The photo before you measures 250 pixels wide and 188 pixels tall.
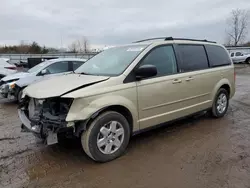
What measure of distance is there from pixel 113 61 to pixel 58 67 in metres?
4.64

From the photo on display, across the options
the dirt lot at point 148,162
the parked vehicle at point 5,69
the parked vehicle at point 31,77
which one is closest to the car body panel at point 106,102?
the dirt lot at point 148,162

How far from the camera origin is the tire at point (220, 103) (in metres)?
5.42

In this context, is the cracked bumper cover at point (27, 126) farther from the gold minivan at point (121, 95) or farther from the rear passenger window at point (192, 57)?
the rear passenger window at point (192, 57)

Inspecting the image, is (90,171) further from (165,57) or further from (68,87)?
(165,57)

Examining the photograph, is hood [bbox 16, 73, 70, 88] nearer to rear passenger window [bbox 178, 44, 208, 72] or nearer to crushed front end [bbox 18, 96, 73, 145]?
crushed front end [bbox 18, 96, 73, 145]

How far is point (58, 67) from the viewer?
324 inches

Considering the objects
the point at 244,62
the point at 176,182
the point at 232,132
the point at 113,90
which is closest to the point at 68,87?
the point at 113,90

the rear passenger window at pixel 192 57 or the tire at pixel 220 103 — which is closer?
the rear passenger window at pixel 192 57

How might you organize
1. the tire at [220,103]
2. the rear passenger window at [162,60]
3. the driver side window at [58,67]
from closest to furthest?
the rear passenger window at [162,60], the tire at [220,103], the driver side window at [58,67]

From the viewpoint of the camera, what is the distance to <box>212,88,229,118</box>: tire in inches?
213

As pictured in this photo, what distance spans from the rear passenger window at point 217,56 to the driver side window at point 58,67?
201 inches

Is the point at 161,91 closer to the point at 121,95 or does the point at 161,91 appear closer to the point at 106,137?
the point at 121,95

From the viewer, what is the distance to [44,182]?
2955 millimetres

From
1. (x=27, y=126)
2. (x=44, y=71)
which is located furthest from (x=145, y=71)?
(x=44, y=71)
